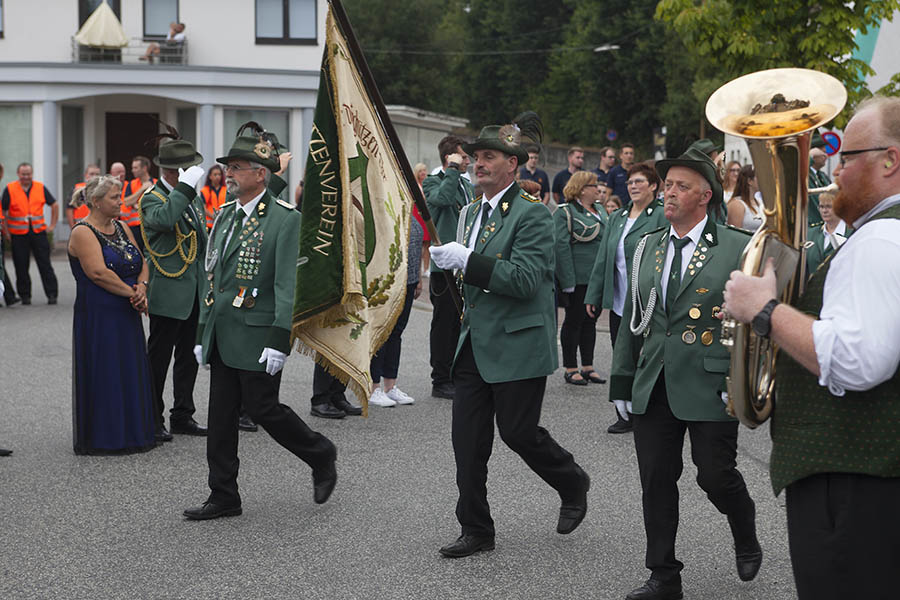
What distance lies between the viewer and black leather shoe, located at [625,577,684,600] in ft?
15.9

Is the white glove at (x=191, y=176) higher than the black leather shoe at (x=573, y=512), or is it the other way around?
the white glove at (x=191, y=176)

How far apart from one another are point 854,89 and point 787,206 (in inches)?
472

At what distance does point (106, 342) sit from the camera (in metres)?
7.73

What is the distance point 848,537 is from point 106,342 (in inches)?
231

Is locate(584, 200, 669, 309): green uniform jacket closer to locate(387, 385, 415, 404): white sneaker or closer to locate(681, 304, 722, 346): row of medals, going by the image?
locate(387, 385, 415, 404): white sneaker

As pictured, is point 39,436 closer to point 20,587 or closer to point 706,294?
point 20,587

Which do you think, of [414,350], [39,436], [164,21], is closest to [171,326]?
[39,436]

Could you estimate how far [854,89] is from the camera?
46.5 feet

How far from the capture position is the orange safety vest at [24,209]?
16906mm

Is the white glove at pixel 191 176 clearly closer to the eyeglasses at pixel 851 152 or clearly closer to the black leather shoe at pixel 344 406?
the black leather shoe at pixel 344 406

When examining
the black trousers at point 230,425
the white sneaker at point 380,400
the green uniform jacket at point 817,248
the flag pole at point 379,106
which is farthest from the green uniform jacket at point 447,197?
the flag pole at point 379,106

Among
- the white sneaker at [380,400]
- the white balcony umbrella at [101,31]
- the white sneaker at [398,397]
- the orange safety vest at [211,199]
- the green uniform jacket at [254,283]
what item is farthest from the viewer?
the white balcony umbrella at [101,31]

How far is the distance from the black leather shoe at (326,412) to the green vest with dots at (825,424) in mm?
5988

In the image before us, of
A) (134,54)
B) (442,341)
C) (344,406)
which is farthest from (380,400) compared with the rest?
(134,54)
